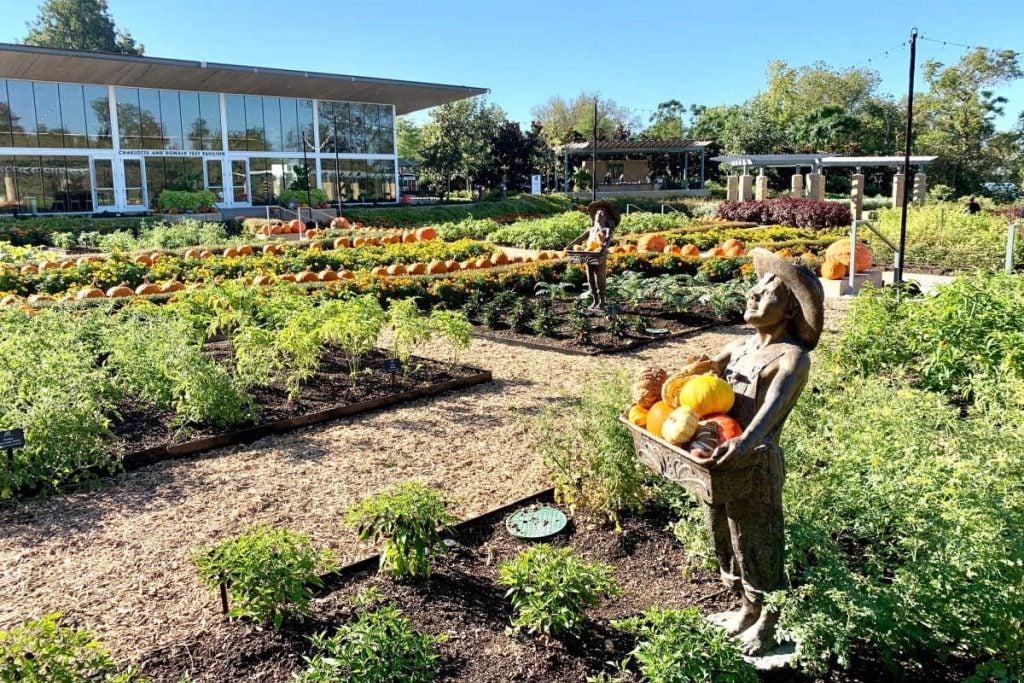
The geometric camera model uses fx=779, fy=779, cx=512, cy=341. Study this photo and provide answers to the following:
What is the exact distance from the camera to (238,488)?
18.5 feet

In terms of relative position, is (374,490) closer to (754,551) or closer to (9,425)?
(9,425)

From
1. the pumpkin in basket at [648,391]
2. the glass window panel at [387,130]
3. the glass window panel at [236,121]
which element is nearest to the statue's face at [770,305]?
the pumpkin in basket at [648,391]

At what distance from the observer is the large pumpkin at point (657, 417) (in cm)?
310

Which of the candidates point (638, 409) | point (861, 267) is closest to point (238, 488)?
point (638, 409)

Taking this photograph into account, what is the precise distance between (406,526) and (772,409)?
7.11 feet

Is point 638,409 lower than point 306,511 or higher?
higher

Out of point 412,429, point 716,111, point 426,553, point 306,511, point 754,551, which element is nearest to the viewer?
point 754,551

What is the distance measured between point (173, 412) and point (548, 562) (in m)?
4.66

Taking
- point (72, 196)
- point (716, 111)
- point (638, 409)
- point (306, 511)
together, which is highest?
point (716, 111)

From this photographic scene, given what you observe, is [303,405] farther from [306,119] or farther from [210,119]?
[306,119]

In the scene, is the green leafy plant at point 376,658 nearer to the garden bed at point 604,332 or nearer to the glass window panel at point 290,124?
the garden bed at point 604,332

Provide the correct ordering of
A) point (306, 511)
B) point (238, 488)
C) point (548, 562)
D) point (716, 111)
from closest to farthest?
point (548, 562) < point (306, 511) < point (238, 488) < point (716, 111)

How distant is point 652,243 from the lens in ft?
60.7

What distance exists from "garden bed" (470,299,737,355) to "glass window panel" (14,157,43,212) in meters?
27.3
